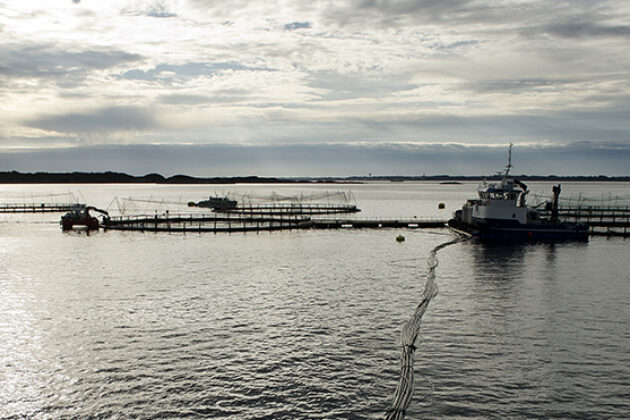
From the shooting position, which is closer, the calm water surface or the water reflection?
the calm water surface

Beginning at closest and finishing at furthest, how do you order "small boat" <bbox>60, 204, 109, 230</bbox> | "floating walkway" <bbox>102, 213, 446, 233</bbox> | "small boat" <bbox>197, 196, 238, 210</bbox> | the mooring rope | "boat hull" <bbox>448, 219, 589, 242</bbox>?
the mooring rope, "boat hull" <bbox>448, 219, 589, 242</bbox>, "floating walkway" <bbox>102, 213, 446, 233</bbox>, "small boat" <bbox>60, 204, 109, 230</bbox>, "small boat" <bbox>197, 196, 238, 210</bbox>

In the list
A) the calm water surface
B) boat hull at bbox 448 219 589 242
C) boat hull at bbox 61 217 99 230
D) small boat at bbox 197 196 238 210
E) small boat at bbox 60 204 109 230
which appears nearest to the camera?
the calm water surface

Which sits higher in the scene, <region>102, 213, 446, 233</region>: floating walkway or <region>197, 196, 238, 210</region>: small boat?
<region>197, 196, 238, 210</region>: small boat

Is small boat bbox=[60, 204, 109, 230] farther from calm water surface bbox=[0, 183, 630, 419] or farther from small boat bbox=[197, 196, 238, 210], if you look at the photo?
small boat bbox=[197, 196, 238, 210]

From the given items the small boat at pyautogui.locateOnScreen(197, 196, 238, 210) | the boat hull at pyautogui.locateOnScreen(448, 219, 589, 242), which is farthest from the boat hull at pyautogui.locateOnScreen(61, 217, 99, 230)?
the boat hull at pyautogui.locateOnScreen(448, 219, 589, 242)

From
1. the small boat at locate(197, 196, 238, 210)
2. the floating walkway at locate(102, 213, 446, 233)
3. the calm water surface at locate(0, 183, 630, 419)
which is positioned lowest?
the calm water surface at locate(0, 183, 630, 419)

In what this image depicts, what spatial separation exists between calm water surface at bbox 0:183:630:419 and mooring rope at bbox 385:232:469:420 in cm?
44

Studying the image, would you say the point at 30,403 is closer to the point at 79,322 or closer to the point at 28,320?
the point at 79,322

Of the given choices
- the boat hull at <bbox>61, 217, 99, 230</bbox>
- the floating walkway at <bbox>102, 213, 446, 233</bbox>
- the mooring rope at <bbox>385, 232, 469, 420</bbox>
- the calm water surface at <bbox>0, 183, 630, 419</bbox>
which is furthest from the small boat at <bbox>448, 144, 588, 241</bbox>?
the boat hull at <bbox>61, 217, 99, 230</bbox>

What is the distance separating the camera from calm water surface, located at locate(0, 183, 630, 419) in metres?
20.3

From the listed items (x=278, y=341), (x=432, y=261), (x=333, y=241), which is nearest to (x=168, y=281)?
(x=278, y=341)

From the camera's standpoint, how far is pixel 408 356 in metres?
24.6

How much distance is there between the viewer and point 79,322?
31.6 meters

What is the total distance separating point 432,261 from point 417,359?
3245 cm
